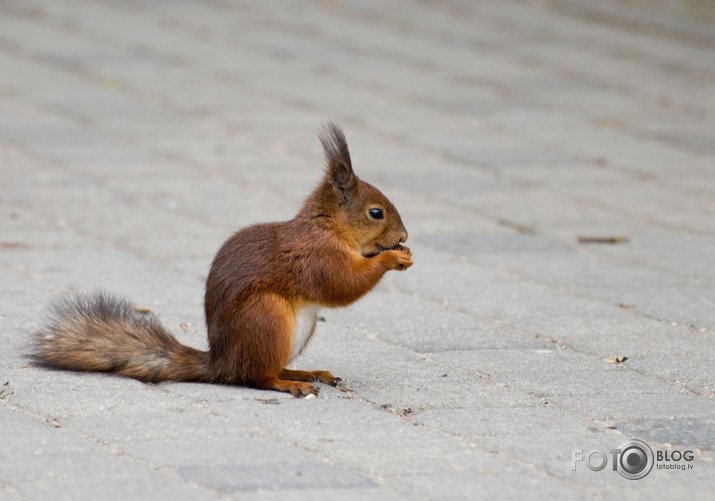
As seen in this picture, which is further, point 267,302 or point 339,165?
point 339,165

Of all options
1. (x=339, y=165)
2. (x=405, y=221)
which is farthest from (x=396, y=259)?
(x=405, y=221)

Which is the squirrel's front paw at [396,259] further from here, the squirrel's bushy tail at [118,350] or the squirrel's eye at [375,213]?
the squirrel's bushy tail at [118,350]

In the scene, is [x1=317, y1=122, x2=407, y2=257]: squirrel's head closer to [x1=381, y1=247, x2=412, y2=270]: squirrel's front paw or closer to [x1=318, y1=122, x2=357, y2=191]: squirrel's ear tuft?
[x1=318, y1=122, x2=357, y2=191]: squirrel's ear tuft

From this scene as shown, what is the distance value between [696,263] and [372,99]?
16.0ft

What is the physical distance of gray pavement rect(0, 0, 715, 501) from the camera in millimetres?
3664

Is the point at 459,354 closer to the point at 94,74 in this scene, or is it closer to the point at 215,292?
the point at 215,292

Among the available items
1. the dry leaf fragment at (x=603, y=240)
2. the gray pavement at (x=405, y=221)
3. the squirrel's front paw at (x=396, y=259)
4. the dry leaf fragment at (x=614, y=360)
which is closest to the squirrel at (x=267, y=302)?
the squirrel's front paw at (x=396, y=259)

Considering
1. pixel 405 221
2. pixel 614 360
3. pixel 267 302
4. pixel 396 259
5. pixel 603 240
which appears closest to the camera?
pixel 267 302

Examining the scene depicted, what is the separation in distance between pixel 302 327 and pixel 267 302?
8.2 inches

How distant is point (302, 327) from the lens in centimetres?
443

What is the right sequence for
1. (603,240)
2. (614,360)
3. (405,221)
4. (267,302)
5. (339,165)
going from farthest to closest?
(405,221), (603,240), (614,360), (339,165), (267,302)

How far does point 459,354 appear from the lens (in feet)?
16.4

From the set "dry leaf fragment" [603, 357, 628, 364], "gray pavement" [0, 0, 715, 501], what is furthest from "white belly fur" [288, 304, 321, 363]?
"dry leaf fragment" [603, 357, 628, 364]

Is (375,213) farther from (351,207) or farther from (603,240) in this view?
(603,240)
